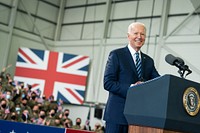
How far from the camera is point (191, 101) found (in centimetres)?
155

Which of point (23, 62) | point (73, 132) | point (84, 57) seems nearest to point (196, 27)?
point (84, 57)

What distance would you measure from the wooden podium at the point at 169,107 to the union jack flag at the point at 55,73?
11.6 meters

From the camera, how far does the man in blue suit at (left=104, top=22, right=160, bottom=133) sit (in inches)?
76.5

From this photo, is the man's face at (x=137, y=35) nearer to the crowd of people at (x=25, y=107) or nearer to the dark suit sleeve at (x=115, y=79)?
the dark suit sleeve at (x=115, y=79)

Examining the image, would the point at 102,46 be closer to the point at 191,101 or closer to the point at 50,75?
the point at 50,75

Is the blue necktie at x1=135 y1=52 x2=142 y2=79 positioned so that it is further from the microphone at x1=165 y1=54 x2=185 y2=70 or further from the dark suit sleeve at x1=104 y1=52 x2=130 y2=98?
the microphone at x1=165 y1=54 x2=185 y2=70

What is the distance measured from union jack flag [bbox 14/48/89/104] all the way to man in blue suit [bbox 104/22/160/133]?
11125 mm

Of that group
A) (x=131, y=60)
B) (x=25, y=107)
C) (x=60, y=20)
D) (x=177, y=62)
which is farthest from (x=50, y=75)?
(x=177, y=62)

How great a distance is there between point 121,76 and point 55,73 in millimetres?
11382

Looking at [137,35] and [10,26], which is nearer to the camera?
[137,35]

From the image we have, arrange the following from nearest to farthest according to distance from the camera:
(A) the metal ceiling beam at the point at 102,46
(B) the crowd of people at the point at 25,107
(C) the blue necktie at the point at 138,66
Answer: (C) the blue necktie at the point at 138,66 → (B) the crowd of people at the point at 25,107 → (A) the metal ceiling beam at the point at 102,46

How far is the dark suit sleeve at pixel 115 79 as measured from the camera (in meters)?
1.93

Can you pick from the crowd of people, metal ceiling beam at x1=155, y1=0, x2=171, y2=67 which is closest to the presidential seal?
the crowd of people

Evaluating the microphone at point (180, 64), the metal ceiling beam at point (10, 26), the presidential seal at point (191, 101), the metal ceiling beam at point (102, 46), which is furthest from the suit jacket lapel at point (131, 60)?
the metal ceiling beam at point (10, 26)
